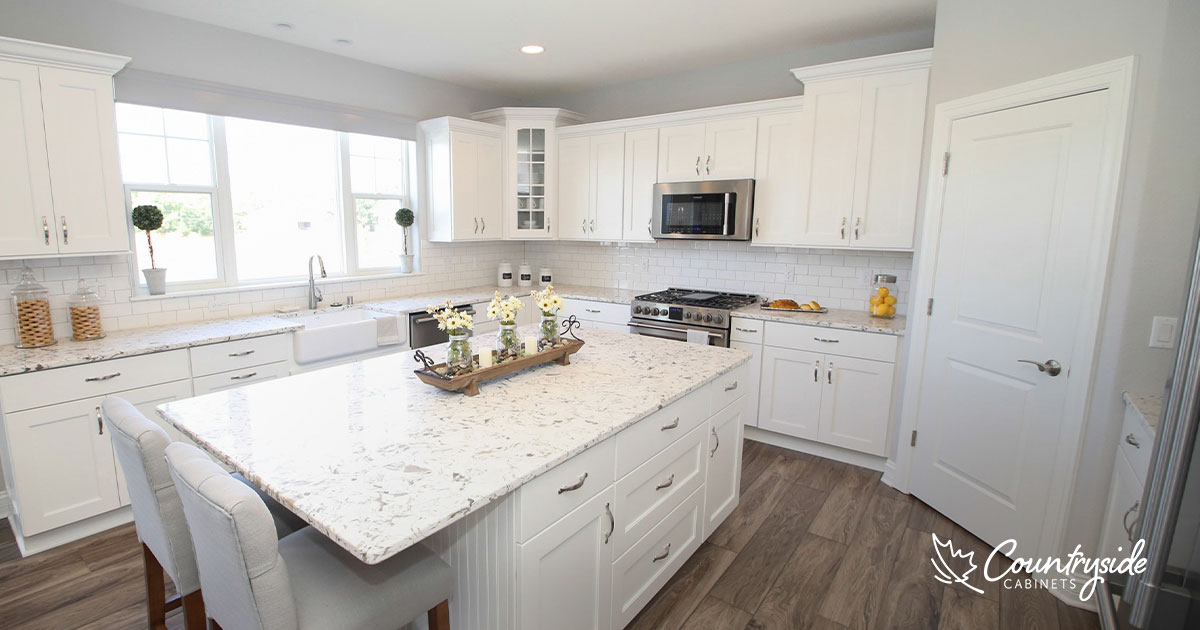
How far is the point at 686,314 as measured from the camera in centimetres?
394

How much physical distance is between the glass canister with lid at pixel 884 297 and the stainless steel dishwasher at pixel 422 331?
285 centimetres

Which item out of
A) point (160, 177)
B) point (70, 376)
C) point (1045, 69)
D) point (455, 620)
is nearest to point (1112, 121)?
point (1045, 69)

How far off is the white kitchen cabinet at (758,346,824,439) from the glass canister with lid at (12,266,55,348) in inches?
158

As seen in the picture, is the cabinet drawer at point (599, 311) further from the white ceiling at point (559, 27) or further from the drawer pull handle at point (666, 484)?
the drawer pull handle at point (666, 484)

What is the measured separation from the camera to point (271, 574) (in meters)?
1.14

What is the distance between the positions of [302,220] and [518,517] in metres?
3.51

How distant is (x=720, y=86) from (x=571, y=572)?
3878 millimetres

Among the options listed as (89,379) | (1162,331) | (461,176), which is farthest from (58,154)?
(1162,331)

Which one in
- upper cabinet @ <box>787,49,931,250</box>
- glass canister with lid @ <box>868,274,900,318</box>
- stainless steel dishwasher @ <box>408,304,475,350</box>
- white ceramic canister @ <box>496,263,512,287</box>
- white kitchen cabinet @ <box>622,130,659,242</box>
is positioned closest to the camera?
upper cabinet @ <box>787,49,931,250</box>

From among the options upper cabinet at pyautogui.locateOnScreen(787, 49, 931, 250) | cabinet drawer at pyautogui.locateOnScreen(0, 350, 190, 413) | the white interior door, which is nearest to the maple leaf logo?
the white interior door

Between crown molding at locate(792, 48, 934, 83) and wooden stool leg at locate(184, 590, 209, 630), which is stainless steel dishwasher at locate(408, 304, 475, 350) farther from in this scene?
crown molding at locate(792, 48, 934, 83)

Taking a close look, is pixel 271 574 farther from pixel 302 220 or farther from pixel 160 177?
pixel 302 220

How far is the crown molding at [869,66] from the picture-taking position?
3148 mm

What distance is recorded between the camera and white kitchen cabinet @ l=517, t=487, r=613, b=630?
4.71ft
